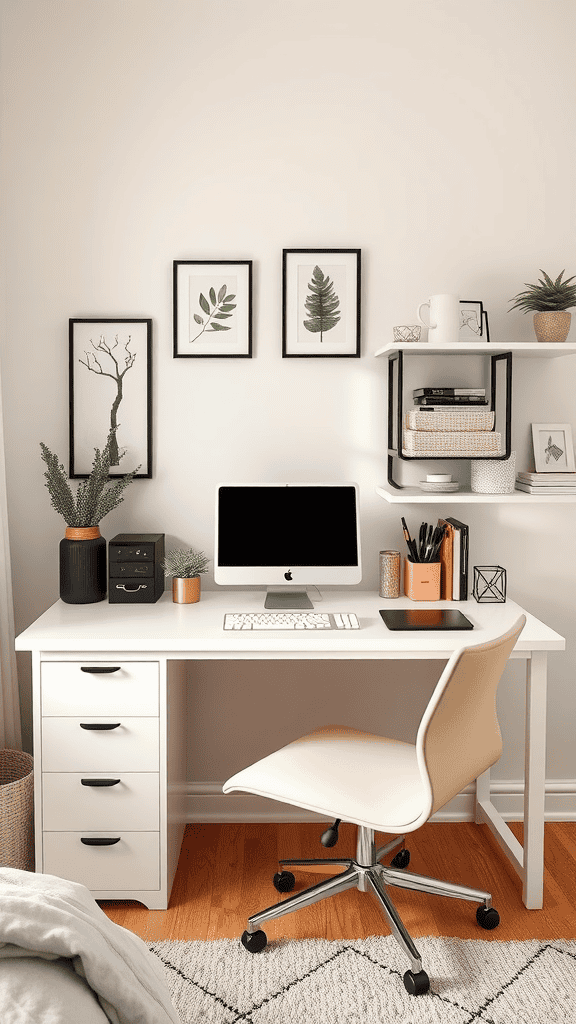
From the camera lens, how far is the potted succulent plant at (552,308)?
2605 mm

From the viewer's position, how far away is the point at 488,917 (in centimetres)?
221

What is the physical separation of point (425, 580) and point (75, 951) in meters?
1.77

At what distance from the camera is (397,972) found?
205cm

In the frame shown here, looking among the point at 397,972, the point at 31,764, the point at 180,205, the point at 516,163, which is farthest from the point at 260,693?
the point at 516,163

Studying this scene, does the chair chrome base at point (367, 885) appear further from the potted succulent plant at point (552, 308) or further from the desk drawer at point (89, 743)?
the potted succulent plant at point (552, 308)

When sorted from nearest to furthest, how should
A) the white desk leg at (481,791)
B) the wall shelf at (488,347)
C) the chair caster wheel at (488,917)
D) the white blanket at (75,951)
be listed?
the white blanket at (75,951) → the chair caster wheel at (488,917) → the wall shelf at (488,347) → the white desk leg at (481,791)

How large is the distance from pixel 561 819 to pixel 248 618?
1.43 meters

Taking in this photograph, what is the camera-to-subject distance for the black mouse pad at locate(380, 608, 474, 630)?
234 cm

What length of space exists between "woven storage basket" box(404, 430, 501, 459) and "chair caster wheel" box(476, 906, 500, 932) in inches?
50.5

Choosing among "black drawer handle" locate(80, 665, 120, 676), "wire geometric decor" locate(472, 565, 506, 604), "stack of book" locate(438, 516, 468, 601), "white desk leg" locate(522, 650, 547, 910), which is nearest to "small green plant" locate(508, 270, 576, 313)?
"stack of book" locate(438, 516, 468, 601)

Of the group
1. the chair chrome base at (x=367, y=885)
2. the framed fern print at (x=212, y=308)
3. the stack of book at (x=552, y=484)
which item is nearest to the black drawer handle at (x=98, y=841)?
the chair chrome base at (x=367, y=885)

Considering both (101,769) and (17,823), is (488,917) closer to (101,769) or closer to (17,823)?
(101,769)

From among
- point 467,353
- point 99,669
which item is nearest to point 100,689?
point 99,669

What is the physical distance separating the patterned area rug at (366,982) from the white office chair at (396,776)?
0.07 metres
